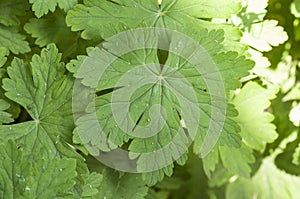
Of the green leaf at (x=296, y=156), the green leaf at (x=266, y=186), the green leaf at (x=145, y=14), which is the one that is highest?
the green leaf at (x=145, y=14)

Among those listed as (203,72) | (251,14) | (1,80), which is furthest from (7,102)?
(251,14)

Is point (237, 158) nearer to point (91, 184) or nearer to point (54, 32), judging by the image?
point (91, 184)

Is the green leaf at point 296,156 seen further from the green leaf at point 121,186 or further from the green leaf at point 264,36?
the green leaf at point 121,186

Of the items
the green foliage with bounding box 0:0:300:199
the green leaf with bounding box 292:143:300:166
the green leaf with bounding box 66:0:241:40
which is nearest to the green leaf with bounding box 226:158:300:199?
the green leaf with bounding box 292:143:300:166

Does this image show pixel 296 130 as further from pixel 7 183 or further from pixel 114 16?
pixel 7 183

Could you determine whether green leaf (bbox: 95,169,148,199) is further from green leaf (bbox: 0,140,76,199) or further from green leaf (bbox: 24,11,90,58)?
green leaf (bbox: 24,11,90,58)

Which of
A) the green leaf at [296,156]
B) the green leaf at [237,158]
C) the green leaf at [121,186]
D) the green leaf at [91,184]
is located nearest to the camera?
the green leaf at [91,184]

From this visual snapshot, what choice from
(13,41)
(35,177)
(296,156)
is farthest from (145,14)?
(296,156)

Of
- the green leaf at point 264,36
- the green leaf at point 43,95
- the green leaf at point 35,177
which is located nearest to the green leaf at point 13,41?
the green leaf at point 43,95
